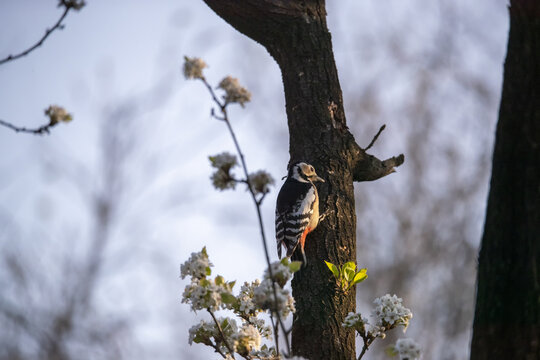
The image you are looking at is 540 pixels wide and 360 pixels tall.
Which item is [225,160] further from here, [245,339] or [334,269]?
[334,269]

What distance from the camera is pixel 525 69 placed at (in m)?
2.47

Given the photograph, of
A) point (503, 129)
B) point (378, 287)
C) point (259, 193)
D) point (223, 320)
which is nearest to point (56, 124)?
point (223, 320)

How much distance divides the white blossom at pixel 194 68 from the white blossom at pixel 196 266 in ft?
2.46

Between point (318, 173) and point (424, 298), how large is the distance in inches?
391

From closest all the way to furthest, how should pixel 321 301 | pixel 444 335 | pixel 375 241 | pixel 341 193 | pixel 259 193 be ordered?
pixel 259 193 → pixel 321 301 → pixel 341 193 → pixel 444 335 → pixel 375 241

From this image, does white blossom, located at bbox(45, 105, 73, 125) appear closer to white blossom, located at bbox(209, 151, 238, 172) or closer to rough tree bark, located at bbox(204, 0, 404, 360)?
rough tree bark, located at bbox(204, 0, 404, 360)

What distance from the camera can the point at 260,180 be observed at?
2295 mm

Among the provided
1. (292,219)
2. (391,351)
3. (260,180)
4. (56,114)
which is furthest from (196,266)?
(292,219)

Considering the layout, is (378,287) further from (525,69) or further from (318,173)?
(525,69)

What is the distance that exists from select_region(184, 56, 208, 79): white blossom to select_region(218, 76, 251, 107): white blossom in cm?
10

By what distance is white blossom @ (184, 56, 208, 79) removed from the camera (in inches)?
99.3

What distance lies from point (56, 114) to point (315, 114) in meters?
1.58

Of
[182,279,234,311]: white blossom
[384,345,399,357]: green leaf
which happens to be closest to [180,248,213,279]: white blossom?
[182,279,234,311]: white blossom

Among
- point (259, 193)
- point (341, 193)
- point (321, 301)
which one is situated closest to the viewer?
point (259, 193)
